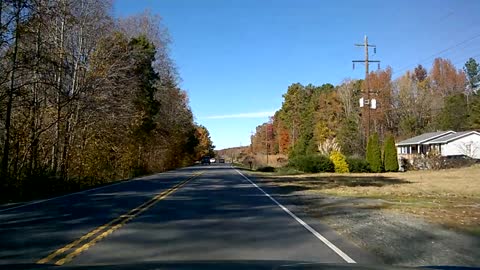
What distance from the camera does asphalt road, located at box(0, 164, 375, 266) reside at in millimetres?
8984

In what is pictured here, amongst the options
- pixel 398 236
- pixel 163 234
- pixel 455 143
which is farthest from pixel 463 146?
pixel 163 234

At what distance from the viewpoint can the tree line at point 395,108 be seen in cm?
8988

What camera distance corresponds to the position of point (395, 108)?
101 m

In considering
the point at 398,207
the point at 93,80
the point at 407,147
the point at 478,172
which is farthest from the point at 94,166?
the point at 407,147

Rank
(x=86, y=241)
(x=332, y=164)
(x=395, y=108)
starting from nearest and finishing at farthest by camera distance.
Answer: (x=86, y=241)
(x=332, y=164)
(x=395, y=108)

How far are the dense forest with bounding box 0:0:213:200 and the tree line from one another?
→ 4022 centimetres

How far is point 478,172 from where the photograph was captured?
4644 cm

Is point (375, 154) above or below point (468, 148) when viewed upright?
below

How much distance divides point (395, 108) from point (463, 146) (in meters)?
29.6

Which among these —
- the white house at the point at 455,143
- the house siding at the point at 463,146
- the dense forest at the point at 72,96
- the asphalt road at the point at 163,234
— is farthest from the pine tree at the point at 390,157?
the asphalt road at the point at 163,234

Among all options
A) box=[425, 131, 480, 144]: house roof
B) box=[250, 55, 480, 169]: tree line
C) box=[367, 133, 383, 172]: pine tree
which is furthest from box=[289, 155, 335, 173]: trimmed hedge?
box=[250, 55, 480, 169]: tree line

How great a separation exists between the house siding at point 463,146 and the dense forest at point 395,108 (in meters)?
13.4

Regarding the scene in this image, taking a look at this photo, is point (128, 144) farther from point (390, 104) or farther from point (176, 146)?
point (390, 104)

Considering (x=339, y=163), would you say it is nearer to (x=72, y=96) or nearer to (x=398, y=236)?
(x=72, y=96)
